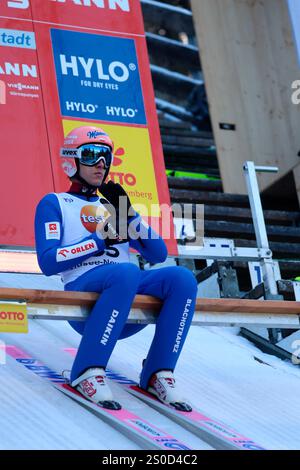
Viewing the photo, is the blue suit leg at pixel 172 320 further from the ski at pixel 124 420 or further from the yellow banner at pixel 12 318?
the yellow banner at pixel 12 318

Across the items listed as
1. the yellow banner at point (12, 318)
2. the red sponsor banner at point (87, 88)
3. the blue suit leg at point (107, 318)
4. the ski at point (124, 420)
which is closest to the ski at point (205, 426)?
the ski at point (124, 420)

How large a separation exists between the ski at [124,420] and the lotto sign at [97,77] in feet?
6.18

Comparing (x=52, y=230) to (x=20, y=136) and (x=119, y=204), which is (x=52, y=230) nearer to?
(x=119, y=204)

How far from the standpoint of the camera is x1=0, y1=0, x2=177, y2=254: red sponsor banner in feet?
18.5

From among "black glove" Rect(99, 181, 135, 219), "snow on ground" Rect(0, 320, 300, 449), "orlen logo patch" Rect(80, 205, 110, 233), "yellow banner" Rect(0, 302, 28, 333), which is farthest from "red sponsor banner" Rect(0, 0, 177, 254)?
"yellow banner" Rect(0, 302, 28, 333)

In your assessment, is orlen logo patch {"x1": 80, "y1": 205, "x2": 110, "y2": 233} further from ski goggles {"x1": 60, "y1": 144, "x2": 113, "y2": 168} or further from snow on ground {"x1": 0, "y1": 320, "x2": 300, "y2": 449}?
snow on ground {"x1": 0, "y1": 320, "x2": 300, "y2": 449}

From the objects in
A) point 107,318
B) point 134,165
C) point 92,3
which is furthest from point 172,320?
point 92,3

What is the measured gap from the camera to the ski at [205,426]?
12.6ft

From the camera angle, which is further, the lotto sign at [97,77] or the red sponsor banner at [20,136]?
the lotto sign at [97,77]

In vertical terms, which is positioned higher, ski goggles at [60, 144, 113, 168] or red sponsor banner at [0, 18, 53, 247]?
red sponsor banner at [0, 18, 53, 247]

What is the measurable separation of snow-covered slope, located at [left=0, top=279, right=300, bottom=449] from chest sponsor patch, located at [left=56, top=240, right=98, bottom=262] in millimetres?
464

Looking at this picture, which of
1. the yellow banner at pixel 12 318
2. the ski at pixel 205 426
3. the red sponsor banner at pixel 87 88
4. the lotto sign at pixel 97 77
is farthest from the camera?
the lotto sign at pixel 97 77

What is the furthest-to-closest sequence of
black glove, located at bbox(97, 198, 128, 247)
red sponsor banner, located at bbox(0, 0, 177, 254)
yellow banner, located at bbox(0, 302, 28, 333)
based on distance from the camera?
red sponsor banner, located at bbox(0, 0, 177, 254)
black glove, located at bbox(97, 198, 128, 247)
yellow banner, located at bbox(0, 302, 28, 333)

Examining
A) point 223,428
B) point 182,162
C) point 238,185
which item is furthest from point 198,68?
point 223,428
